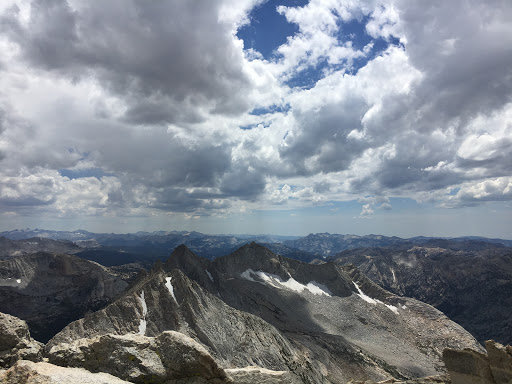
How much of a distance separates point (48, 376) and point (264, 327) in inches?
2999

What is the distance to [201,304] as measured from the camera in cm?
8344

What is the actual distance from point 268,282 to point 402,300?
224 feet

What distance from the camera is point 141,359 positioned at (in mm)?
15438

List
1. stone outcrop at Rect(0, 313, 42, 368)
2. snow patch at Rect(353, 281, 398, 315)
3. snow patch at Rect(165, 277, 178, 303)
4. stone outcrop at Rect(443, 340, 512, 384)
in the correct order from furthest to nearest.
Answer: snow patch at Rect(353, 281, 398, 315), snow patch at Rect(165, 277, 178, 303), stone outcrop at Rect(443, 340, 512, 384), stone outcrop at Rect(0, 313, 42, 368)

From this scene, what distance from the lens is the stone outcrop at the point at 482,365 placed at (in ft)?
75.9

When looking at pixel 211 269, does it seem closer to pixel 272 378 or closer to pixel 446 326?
pixel 446 326

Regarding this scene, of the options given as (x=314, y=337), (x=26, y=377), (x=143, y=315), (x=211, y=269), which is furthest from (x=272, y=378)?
(x=211, y=269)

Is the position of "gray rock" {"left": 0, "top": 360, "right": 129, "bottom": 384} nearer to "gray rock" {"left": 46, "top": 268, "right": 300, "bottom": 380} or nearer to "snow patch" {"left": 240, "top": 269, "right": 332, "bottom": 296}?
"gray rock" {"left": 46, "top": 268, "right": 300, "bottom": 380}

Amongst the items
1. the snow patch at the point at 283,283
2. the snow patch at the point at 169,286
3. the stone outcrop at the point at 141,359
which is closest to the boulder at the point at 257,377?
the stone outcrop at the point at 141,359

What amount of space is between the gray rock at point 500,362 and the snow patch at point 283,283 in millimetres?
132929

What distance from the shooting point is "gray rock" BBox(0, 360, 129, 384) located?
37.1 feet

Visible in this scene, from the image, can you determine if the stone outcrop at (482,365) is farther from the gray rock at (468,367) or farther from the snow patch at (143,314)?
the snow patch at (143,314)

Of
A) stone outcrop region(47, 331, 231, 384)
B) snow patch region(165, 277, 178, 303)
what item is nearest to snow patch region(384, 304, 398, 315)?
snow patch region(165, 277, 178, 303)

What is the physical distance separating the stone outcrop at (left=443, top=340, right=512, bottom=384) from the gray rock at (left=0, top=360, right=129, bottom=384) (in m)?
25.9
